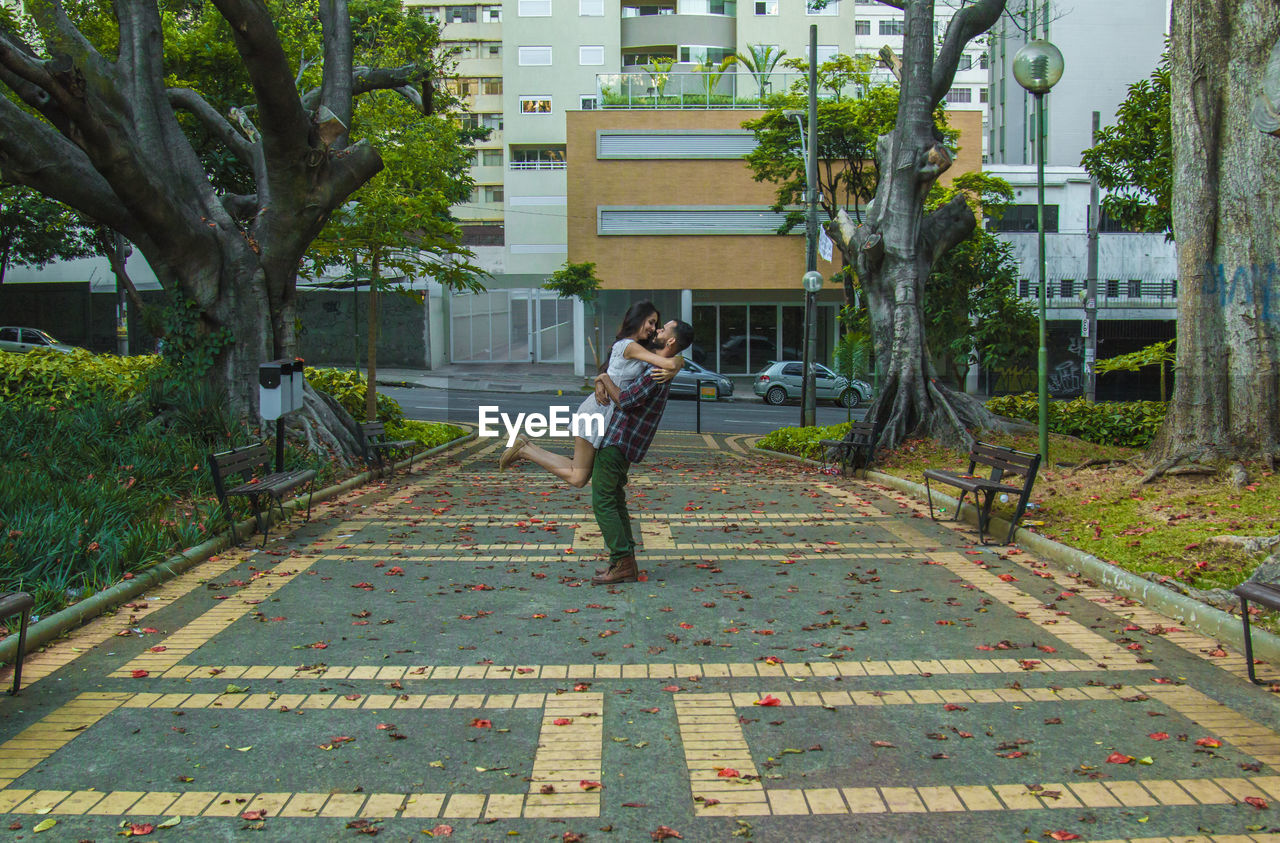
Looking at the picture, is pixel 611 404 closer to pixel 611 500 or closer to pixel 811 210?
pixel 611 500

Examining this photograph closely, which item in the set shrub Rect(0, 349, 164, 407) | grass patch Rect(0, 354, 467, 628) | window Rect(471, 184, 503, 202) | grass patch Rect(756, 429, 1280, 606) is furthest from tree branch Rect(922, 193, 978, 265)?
window Rect(471, 184, 503, 202)

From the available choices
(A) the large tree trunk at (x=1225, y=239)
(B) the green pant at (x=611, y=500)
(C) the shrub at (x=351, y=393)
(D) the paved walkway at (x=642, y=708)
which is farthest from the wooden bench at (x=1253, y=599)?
(C) the shrub at (x=351, y=393)

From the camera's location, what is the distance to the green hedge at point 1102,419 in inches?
712

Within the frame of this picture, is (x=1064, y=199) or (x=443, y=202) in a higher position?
(x=1064, y=199)

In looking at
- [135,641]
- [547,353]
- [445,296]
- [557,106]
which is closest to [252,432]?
[135,641]

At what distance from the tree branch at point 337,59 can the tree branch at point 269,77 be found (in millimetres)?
2112

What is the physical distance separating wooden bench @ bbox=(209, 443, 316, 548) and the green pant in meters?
3.08

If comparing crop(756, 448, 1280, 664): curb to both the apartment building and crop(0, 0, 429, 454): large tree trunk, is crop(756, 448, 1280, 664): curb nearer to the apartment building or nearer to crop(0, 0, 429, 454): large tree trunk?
crop(0, 0, 429, 454): large tree trunk

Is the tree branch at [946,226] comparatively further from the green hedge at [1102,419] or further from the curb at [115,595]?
the curb at [115,595]

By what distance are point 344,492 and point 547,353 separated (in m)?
36.1

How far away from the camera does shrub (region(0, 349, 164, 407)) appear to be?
13.4m

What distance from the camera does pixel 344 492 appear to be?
488 inches

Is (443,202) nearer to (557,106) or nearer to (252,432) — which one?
(252,432)

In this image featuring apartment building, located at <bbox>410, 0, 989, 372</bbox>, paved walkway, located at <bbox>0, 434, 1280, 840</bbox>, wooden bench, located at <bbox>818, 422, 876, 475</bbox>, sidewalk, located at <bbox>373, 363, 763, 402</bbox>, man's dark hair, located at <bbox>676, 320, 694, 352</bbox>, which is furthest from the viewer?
apartment building, located at <bbox>410, 0, 989, 372</bbox>
